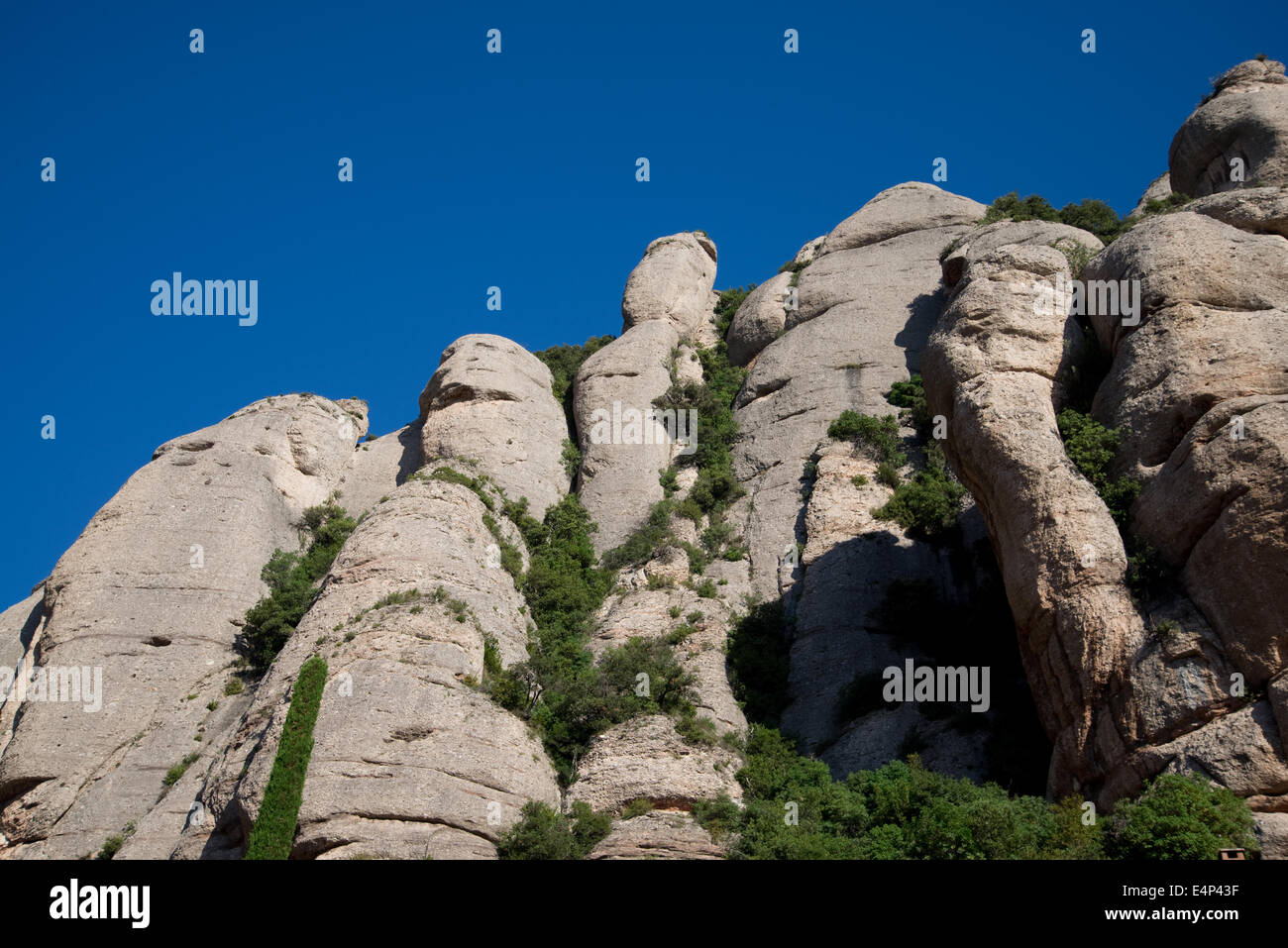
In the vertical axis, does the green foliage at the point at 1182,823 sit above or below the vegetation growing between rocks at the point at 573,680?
below

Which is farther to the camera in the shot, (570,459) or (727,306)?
(727,306)

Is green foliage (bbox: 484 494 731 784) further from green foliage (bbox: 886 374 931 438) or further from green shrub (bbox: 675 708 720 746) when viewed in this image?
green foliage (bbox: 886 374 931 438)

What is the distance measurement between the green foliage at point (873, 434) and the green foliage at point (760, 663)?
677cm

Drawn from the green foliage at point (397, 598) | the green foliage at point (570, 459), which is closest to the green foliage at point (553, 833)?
the green foliage at point (397, 598)

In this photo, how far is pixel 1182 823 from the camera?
64.2 ft

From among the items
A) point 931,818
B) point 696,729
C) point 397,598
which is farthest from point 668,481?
point 931,818

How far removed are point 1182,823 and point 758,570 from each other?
17352 mm

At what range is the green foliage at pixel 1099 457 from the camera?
25172 mm

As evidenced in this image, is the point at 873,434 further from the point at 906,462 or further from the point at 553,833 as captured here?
the point at 553,833

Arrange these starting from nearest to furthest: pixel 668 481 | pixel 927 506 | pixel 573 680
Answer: pixel 573 680
pixel 927 506
pixel 668 481

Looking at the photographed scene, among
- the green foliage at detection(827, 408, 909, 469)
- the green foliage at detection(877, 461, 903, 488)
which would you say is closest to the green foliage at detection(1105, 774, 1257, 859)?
the green foliage at detection(877, 461, 903, 488)

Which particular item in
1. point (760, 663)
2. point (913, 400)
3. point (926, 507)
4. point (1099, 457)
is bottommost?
point (760, 663)

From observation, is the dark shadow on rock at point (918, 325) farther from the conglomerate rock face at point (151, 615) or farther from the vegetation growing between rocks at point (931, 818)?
the conglomerate rock face at point (151, 615)

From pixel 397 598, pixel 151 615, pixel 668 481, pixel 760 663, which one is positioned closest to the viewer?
pixel 397 598
